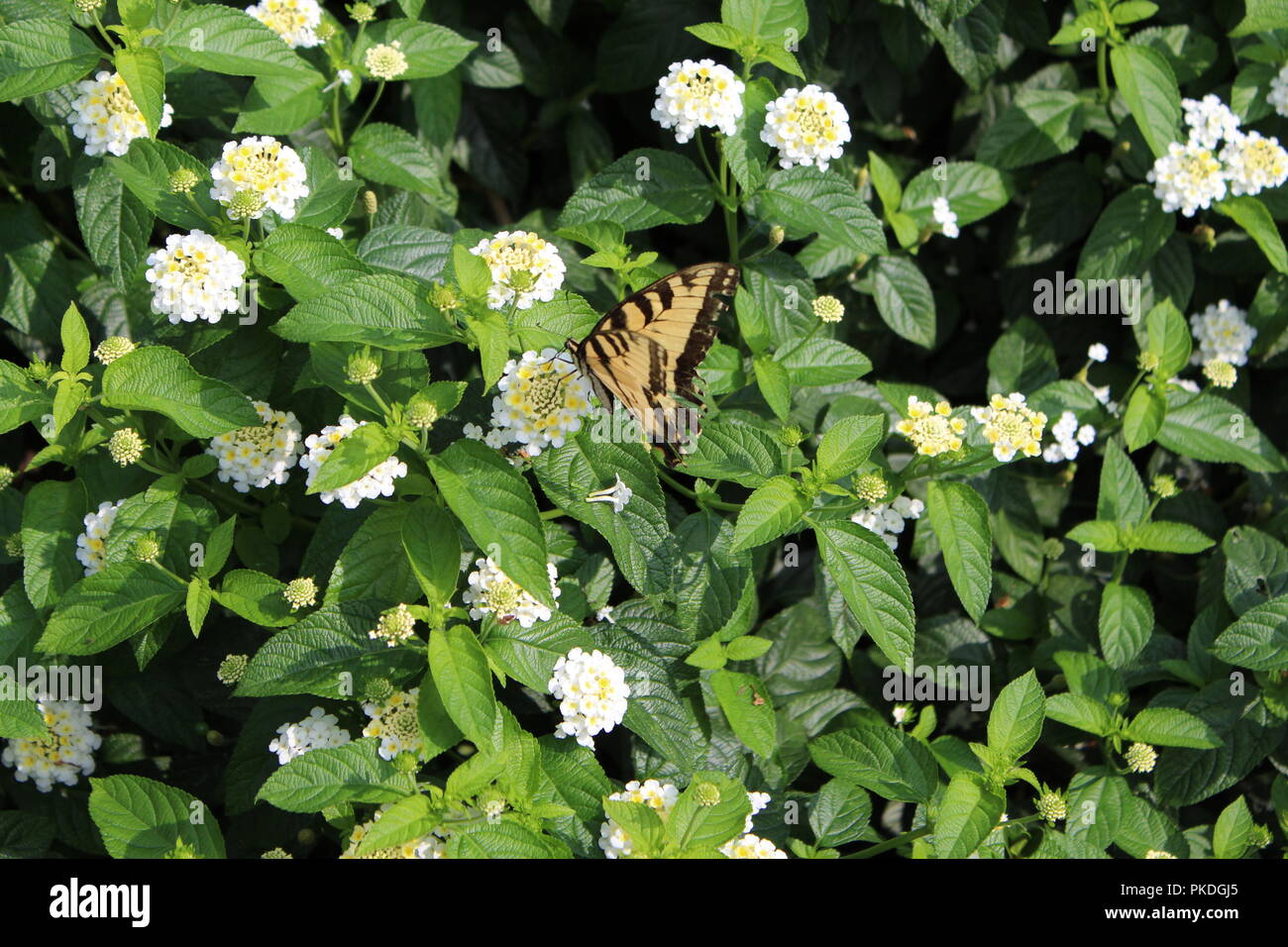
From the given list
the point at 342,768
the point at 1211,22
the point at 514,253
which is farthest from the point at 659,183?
the point at 1211,22

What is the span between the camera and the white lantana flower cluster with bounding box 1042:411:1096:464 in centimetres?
314

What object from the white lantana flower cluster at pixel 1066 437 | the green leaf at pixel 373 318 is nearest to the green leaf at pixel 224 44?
the green leaf at pixel 373 318

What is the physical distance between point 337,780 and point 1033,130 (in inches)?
106

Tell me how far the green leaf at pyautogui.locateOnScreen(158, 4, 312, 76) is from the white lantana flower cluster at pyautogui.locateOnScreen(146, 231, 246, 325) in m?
0.42

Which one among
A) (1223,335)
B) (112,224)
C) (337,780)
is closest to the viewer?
(337,780)

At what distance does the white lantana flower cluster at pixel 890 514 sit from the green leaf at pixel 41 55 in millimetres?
2058

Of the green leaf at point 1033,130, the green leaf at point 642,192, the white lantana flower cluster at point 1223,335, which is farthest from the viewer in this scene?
the white lantana flower cluster at point 1223,335

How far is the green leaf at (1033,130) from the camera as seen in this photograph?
3439mm

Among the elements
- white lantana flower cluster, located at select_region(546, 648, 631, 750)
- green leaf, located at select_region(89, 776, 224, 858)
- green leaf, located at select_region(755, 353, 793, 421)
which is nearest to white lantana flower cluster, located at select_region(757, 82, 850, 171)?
green leaf, located at select_region(755, 353, 793, 421)

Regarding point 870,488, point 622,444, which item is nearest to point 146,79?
point 622,444

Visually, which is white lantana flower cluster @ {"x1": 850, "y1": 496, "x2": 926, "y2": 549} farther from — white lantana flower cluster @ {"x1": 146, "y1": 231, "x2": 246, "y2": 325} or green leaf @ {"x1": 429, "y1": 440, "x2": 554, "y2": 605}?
white lantana flower cluster @ {"x1": 146, "y1": 231, "x2": 246, "y2": 325}

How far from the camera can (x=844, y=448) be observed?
8.47 ft

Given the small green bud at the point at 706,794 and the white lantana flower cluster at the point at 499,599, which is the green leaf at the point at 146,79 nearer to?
the white lantana flower cluster at the point at 499,599

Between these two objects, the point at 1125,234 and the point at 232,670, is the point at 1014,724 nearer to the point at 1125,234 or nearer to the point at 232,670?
the point at 1125,234
